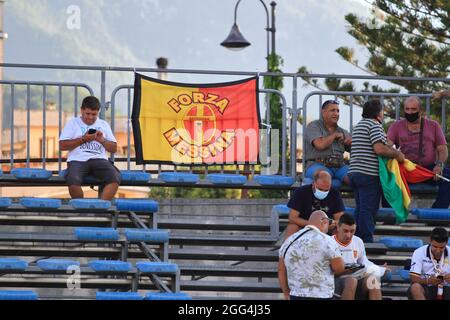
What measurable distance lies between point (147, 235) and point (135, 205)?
68cm

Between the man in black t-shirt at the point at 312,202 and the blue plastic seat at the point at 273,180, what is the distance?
134 centimetres

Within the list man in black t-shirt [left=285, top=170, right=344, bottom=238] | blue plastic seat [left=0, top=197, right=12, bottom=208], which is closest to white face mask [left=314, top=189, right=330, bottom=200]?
man in black t-shirt [left=285, top=170, right=344, bottom=238]

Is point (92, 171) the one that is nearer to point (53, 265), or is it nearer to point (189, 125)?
point (189, 125)

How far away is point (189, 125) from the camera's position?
15.3m

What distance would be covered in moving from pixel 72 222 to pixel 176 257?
1.07 meters

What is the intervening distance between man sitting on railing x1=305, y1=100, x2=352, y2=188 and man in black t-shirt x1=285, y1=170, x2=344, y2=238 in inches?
45.1

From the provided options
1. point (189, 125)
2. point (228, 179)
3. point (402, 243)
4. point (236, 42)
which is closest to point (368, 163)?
point (402, 243)

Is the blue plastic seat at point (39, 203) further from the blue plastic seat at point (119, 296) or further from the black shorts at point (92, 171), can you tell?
the blue plastic seat at point (119, 296)

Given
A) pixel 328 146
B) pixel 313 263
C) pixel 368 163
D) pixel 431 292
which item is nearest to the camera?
pixel 313 263

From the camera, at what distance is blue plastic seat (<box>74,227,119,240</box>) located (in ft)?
43.3

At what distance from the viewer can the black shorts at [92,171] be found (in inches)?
564

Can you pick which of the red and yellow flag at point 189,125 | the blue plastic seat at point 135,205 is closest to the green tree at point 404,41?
the red and yellow flag at point 189,125
